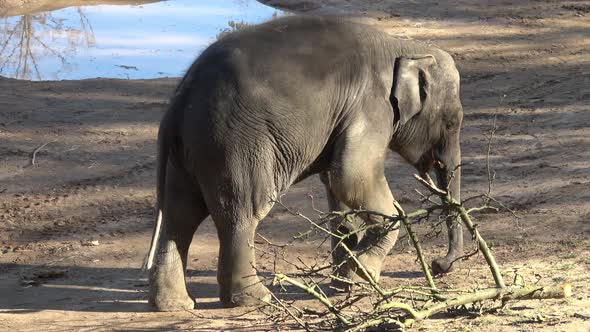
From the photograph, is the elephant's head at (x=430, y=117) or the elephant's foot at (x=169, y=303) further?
the elephant's head at (x=430, y=117)

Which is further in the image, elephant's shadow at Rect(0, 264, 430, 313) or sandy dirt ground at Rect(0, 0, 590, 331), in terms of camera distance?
elephant's shadow at Rect(0, 264, 430, 313)

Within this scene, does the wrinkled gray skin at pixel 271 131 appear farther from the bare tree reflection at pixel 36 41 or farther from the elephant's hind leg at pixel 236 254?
the bare tree reflection at pixel 36 41

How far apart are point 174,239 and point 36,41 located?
11744 millimetres

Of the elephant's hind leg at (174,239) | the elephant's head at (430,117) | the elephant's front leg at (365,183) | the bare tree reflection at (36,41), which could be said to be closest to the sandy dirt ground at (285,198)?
the elephant's hind leg at (174,239)

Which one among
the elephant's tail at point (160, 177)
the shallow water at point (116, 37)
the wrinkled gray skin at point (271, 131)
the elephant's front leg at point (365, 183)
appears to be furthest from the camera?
the shallow water at point (116, 37)

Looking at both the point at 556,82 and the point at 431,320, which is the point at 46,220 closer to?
the point at 431,320

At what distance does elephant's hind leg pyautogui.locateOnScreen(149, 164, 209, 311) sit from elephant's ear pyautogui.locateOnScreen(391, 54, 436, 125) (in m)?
1.56

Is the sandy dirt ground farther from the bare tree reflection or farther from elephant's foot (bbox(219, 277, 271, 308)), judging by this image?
the bare tree reflection

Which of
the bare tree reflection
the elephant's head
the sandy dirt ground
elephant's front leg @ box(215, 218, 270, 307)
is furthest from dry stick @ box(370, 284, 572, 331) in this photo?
the bare tree reflection

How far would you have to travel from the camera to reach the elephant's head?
7895 millimetres

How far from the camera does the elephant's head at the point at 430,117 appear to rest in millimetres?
7895

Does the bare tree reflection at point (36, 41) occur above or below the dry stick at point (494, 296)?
below

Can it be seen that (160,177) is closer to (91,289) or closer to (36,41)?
(91,289)

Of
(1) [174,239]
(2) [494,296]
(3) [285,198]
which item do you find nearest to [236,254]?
(1) [174,239]
